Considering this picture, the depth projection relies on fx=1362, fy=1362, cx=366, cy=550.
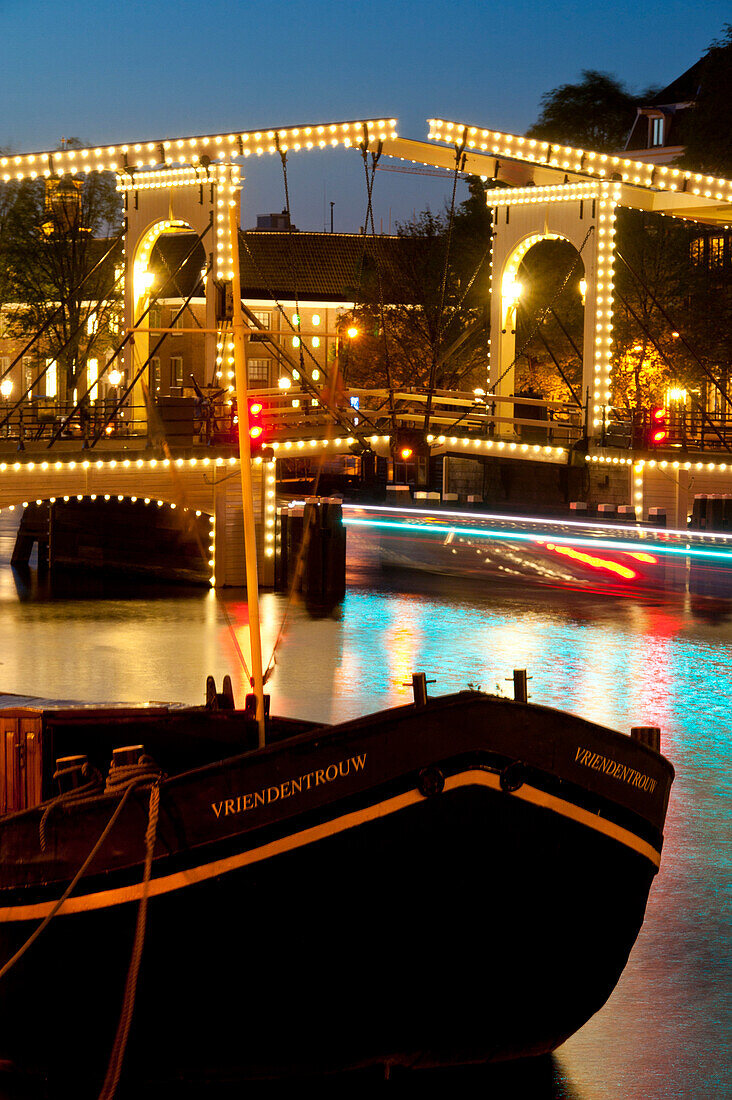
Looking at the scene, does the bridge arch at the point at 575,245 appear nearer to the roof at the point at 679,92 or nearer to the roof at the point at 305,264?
the roof at the point at 305,264

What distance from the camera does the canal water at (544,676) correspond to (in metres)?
6.21

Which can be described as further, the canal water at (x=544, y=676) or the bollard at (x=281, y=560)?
the bollard at (x=281, y=560)

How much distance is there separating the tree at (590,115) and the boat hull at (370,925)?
55.3m

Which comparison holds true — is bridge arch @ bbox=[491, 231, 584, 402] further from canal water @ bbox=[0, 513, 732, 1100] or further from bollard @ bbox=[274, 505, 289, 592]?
bollard @ bbox=[274, 505, 289, 592]

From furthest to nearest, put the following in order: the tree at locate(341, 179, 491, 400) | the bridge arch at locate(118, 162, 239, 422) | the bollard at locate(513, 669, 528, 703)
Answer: the tree at locate(341, 179, 491, 400), the bridge arch at locate(118, 162, 239, 422), the bollard at locate(513, 669, 528, 703)

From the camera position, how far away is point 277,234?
68.7m

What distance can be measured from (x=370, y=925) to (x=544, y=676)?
8911 millimetres

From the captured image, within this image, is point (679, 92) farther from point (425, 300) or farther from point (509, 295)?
point (509, 295)

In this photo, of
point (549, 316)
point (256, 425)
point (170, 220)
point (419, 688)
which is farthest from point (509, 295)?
point (419, 688)

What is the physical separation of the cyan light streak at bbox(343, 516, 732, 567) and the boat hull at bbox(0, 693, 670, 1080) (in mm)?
17709

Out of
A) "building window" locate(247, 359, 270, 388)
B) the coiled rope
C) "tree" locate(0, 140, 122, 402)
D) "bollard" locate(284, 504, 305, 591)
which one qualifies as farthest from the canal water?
"building window" locate(247, 359, 270, 388)

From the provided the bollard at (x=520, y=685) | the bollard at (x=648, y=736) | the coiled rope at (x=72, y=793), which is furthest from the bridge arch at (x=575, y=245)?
the coiled rope at (x=72, y=793)

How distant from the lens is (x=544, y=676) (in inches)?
570

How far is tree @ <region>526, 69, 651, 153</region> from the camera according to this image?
59.7 m
